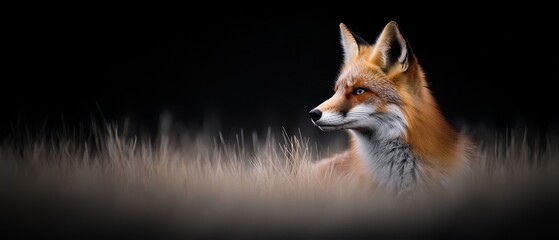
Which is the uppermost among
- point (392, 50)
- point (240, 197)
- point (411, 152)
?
point (392, 50)

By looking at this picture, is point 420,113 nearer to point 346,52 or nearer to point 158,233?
point 346,52

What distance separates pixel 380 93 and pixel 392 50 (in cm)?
17

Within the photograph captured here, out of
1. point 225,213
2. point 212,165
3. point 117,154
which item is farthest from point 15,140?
point 225,213

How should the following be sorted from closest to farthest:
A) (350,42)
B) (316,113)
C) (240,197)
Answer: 1. (316,113)
2. (240,197)
3. (350,42)

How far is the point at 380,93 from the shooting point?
2496 mm

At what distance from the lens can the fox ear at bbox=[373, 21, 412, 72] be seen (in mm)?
2471

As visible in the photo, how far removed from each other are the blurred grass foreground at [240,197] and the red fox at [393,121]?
0.29 feet

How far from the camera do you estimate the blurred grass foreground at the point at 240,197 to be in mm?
2494

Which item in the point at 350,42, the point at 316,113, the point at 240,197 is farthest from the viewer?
the point at 350,42

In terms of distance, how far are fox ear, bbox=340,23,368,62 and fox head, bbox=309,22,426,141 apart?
0.35ft

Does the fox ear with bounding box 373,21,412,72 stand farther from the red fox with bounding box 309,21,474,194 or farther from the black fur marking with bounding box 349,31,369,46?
the black fur marking with bounding box 349,31,369,46

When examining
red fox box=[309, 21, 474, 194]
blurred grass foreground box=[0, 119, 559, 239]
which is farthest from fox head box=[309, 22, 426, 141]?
blurred grass foreground box=[0, 119, 559, 239]

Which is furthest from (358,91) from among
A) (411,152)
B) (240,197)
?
(240,197)

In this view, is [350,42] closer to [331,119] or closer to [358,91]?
[358,91]
